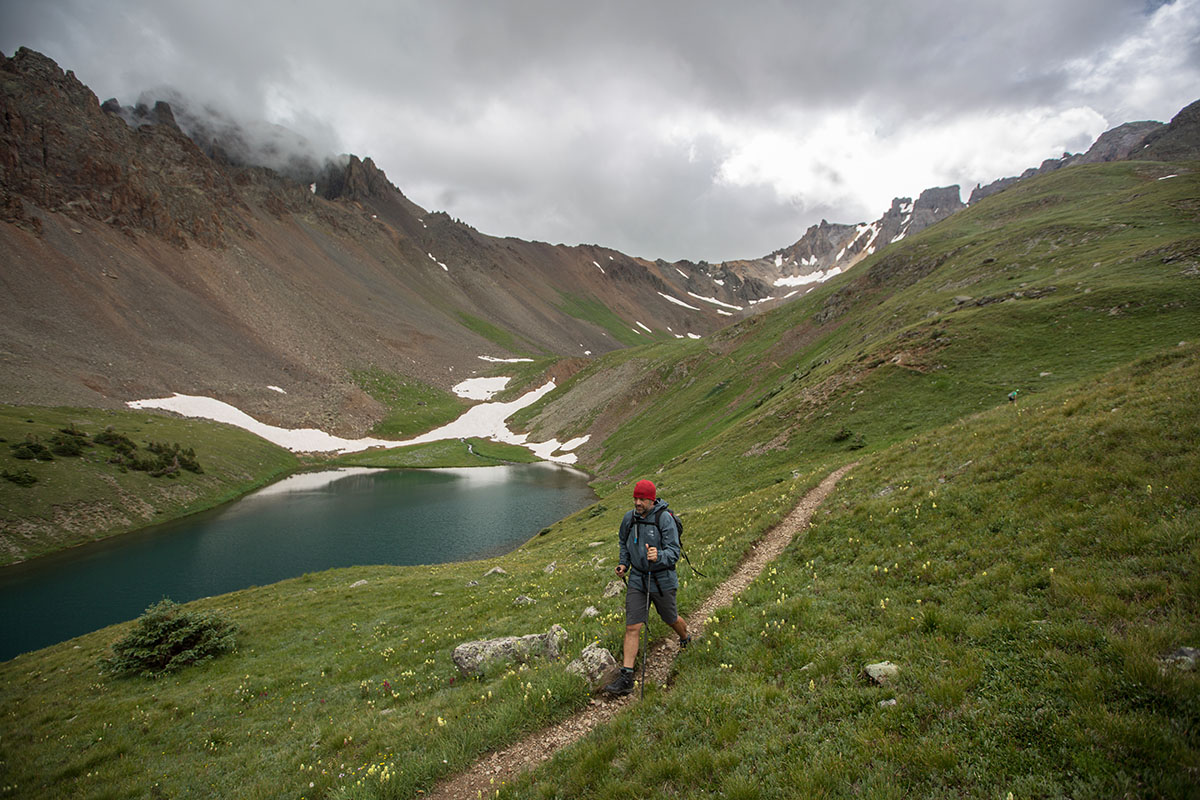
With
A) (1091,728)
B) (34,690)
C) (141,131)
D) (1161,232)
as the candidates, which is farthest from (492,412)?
(141,131)

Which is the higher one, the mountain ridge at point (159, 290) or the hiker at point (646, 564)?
the mountain ridge at point (159, 290)

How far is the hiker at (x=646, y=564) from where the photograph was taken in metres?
9.49

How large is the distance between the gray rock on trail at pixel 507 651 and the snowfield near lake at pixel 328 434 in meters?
77.8

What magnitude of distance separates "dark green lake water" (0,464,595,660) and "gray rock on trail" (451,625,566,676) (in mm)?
32061

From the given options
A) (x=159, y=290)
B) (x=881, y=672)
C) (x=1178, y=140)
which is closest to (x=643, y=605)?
(x=881, y=672)

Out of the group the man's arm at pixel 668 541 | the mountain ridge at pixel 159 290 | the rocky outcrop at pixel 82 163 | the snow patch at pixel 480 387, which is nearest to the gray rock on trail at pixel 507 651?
the man's arm at pixel 668 541

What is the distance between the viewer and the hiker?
31.1 feet

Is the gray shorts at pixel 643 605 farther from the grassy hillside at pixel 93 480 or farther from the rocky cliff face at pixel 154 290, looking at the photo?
the rocky cliff face at pixel 154 290

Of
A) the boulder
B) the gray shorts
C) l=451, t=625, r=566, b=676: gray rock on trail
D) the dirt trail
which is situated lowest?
l=451, t=625, r=566, b=676: gray rock on trail

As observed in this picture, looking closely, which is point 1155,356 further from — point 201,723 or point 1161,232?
point 1161,232

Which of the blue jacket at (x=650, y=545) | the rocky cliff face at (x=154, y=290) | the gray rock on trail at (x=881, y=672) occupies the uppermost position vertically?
the rocky cliff face at (x=154, y=290)

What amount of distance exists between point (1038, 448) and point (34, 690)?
3634 cm

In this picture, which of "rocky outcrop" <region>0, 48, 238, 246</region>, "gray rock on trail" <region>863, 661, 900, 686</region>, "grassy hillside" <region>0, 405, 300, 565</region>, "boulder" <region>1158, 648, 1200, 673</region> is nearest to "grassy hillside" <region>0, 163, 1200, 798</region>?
"boulder" <region>1158, 648, 1200, 673</region>

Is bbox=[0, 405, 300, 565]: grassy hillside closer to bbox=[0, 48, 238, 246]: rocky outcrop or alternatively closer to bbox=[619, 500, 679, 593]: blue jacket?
bbox=[619, 500, 679, 593]: blue jacket
